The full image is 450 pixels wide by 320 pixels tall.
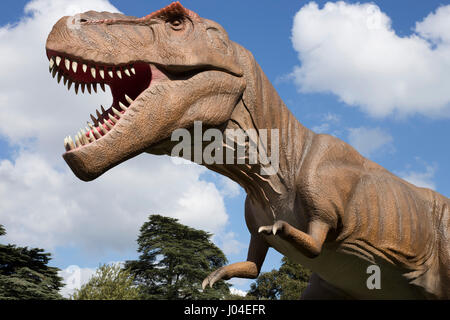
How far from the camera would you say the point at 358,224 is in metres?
3.65

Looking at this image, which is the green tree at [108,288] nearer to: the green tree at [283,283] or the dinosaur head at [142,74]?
the green tree at [283,283]

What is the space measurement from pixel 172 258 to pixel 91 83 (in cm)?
3253

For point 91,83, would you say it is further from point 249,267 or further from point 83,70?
point 249,267

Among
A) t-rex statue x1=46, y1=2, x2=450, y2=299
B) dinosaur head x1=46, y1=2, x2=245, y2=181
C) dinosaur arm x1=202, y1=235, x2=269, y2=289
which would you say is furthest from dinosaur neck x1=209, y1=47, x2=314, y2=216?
dinosaur arm x1=202, y1=235, x2=269, y2=289

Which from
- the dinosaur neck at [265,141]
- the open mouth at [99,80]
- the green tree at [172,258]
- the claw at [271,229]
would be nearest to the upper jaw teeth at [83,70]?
the open mouth at [99,80]

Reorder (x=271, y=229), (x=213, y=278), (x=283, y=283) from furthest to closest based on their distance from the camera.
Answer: (x=283, y=283)
(x=213, y=278)
(x=271, y=229)

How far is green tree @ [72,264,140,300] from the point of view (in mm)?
23578

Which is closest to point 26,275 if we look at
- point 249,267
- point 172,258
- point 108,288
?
point 108,288

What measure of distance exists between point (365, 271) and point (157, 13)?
8.23ft

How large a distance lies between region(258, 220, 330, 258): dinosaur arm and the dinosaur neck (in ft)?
0.99

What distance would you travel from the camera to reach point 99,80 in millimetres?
3215

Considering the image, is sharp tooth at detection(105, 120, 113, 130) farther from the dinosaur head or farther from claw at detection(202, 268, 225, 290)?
claw at detection(202, 268, 225, 290)
